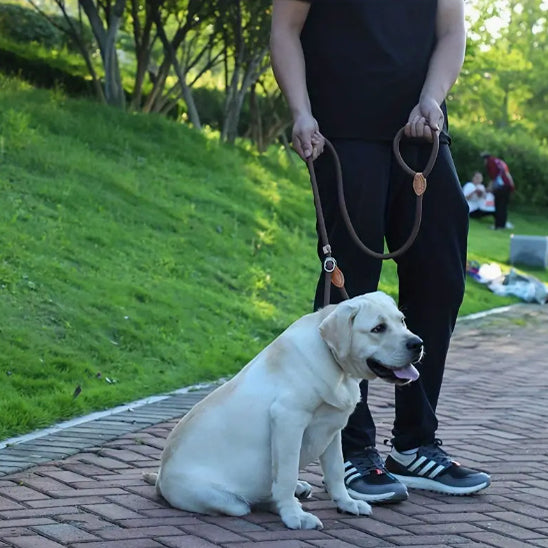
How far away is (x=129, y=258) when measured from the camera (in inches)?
364

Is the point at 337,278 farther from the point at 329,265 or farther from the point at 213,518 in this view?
the point at 213,518

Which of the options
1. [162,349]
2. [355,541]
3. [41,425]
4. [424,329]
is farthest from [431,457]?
[162,349]

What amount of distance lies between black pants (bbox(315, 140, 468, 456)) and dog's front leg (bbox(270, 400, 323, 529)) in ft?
1.96

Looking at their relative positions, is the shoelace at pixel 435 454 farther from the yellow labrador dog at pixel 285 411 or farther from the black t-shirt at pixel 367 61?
the black t-shirt at pixel 367 61

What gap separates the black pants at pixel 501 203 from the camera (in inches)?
986

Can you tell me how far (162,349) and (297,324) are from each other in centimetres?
364

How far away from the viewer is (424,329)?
4.45 metres

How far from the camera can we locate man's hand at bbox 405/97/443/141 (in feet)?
13.8

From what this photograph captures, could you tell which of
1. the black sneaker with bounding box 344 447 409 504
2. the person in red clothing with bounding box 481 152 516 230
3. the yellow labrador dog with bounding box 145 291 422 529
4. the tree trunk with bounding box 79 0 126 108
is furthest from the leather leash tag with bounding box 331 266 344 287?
the person in red clothing with bounding box 481 152 516 230

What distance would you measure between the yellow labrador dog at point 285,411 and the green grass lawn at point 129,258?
176 centimetres

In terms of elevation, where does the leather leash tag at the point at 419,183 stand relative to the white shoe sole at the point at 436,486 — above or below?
above

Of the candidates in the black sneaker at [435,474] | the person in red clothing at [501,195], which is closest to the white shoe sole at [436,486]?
the black sneaker at [435,474]

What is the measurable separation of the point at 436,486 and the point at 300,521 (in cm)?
85

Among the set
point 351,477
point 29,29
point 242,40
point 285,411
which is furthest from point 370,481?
point 29,29
